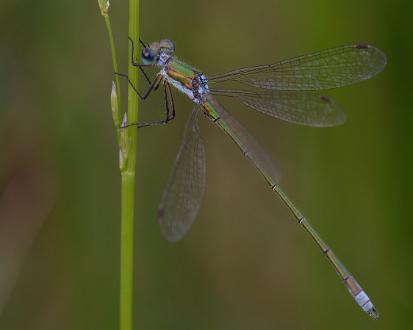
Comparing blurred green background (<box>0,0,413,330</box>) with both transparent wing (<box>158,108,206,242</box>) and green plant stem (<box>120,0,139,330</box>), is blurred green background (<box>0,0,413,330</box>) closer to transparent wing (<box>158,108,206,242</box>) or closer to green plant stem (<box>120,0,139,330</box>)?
transparent wing (<box>158,108,206,242</box>)

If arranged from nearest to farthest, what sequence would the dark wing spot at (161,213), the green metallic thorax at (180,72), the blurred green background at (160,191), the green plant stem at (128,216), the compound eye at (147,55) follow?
the green plant stem at (128,216)
the dark wing spot at (161,213)
the compound eye at (147,55)
the green metallic thorax at (180,72)
the blurred green background at (160,191)

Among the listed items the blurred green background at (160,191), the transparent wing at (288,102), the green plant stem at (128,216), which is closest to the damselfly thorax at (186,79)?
the transparent wing at (288,102)

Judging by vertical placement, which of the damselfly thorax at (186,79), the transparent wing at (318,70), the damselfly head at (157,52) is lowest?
the transparent wing at (318,70)

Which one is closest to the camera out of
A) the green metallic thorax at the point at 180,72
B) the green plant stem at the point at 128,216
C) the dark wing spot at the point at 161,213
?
the green plant stem at the point at 128,216

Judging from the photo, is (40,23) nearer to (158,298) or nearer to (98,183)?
(98,183)

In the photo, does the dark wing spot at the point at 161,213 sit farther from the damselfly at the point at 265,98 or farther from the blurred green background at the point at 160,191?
the blurred green background at the point at 160,191

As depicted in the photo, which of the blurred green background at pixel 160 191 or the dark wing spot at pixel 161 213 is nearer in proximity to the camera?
the dark wing spot at pixel 161 213

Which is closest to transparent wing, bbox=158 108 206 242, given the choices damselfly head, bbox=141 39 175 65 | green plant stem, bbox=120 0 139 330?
damselfly head, bbox=141 39 175 65

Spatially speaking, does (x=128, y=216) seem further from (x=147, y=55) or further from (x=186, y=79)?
(x=186, y=79)

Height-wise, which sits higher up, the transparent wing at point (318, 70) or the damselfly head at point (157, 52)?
the damselfly head at point (157, 52)
